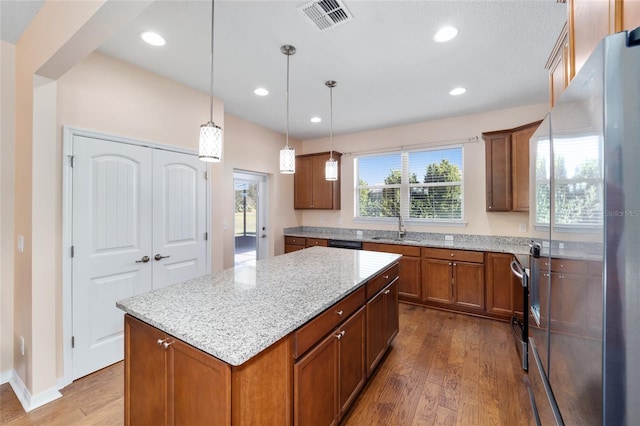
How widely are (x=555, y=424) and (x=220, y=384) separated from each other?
127 centimetres

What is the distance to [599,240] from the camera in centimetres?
65

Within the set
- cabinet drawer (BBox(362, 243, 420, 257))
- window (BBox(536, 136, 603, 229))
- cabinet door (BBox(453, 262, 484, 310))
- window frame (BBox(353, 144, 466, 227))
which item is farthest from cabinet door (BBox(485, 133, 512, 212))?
window (BBox(536, 136, 603, 229))

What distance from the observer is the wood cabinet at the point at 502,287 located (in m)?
3.26

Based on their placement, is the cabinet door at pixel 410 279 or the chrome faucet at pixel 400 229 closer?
the cabinet door at pixel 410 279

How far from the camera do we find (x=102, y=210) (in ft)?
7.90

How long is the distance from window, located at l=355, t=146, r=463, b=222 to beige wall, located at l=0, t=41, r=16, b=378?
433 centimetres

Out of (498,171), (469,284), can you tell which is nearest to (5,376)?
(469,284)

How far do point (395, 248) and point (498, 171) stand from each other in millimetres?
1729

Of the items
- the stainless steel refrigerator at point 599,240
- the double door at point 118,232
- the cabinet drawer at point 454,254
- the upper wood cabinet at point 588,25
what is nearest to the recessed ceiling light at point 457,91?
the upper wood cabinet at point 588,25

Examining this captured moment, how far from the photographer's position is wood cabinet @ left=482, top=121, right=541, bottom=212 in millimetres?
3375

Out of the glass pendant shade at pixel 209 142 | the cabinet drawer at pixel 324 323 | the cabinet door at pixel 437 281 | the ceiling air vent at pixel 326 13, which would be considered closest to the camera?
the cabinet drawer at pixel 324 323

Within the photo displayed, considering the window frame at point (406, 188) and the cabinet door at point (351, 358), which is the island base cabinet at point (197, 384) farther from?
the window frame at point (406, 188)

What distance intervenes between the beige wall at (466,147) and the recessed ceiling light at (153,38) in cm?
338

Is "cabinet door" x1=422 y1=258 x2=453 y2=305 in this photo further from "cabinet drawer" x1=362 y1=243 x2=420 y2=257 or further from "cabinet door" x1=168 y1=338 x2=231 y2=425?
"cabinet door" x1=168 y1=338 x2=231 y2=425
